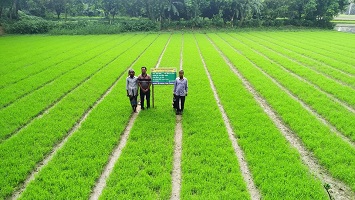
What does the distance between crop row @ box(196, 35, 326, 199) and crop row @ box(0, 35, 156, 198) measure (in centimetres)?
570

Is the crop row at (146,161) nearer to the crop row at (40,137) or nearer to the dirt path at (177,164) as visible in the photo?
the dirt path at (177,164)

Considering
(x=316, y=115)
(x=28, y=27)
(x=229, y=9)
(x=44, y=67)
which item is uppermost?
(x=229, y=9)

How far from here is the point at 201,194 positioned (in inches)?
246

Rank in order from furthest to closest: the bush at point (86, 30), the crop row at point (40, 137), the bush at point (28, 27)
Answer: the bush at point (86, 30) → the bush at point (28, 27) → the crop row at point (40, 137)

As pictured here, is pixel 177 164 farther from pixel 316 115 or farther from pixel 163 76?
pixel 316 115

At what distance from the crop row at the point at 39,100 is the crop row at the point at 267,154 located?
7616 mm

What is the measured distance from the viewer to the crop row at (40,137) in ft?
23.1

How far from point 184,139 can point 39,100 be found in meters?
7.59

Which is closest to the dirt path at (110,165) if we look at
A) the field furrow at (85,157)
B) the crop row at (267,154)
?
the field furrow at (85,157)

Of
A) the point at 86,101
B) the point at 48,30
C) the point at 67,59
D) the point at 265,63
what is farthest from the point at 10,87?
the point at 48,30

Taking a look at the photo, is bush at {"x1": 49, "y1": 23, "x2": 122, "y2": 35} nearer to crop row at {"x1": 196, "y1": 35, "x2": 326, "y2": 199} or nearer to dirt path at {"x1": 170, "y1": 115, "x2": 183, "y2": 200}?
crop row at {"x1": 196, "y1": 35, "x2": 326, "y2": 199}

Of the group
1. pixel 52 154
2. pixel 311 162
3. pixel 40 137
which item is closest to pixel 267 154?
pixel 311 162

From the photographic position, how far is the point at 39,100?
1288 centimetres

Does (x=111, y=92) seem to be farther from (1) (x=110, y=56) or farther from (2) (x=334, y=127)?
(1) (x=110, y=56)
